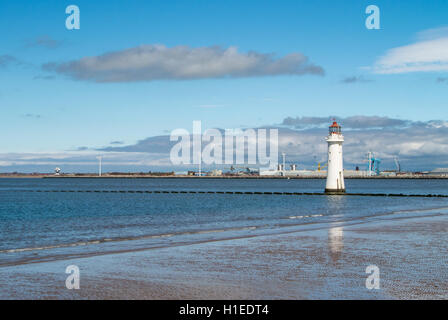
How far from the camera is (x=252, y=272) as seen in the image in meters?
14.8

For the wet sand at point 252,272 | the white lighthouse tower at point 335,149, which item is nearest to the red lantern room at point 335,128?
the white lighthouse tower at point 335,149

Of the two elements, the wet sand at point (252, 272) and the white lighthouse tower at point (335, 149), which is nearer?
the wet sand at point (252, 272)

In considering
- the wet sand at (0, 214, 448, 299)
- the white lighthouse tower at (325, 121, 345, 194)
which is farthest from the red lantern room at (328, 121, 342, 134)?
the wet sand at (0, 214, 448, 299)

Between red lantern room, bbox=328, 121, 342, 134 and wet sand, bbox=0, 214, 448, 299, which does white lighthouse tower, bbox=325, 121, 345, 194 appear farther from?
wet sand, bbox=0, 214, 448, 299

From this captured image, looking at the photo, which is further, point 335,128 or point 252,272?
point 335,128

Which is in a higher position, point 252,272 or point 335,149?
point 335,149

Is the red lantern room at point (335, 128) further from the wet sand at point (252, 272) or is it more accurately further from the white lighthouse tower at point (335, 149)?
the wet sand at point (252, 272)

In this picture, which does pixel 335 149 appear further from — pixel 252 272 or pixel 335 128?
pixel 252 272

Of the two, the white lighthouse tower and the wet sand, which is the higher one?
the white lighthouse tower

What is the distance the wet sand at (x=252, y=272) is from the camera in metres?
12.0

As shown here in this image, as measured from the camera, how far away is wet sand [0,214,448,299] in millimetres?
12008

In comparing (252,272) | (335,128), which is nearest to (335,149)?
(335,128)

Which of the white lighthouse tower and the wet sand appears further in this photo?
the white lighthouse tower

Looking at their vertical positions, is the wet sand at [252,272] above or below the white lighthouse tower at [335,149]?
below
